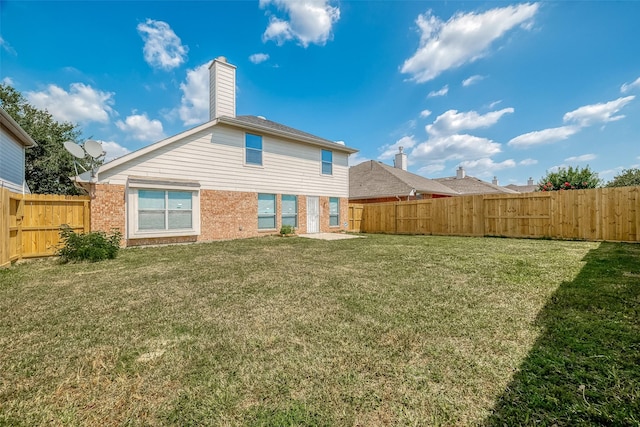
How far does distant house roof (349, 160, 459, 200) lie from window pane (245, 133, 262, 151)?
34.6 ft

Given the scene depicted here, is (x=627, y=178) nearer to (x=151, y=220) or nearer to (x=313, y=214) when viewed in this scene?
(x=313, y=214)

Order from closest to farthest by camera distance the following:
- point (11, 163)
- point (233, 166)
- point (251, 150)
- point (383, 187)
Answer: point (11, 163) → point (233, 166) → point (251, 150) → point (383, 187)

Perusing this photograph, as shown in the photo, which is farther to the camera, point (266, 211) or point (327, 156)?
point (327, 156)

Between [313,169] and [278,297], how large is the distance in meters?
11.0

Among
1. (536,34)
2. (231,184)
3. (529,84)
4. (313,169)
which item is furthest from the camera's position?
(313,169)

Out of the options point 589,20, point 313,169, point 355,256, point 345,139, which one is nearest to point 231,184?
point 313,169

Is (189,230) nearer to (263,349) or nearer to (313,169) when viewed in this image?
(313,169)

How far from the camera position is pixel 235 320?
319cm

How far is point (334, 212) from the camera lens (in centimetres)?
1533

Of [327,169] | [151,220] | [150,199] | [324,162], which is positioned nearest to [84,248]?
[151,220]

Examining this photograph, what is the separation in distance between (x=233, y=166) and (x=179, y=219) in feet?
10.5

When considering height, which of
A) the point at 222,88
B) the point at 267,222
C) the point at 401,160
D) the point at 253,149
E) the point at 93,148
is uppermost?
the point at 222,88

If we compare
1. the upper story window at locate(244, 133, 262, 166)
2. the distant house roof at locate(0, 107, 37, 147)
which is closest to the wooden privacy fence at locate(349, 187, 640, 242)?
the upper story window at locate(244, 133, 262, 166)

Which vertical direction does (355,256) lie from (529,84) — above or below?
below
